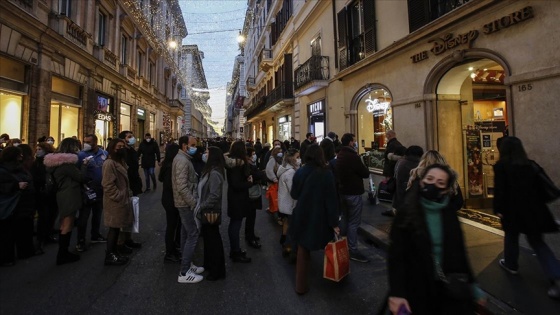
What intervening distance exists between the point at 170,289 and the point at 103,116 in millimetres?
14962

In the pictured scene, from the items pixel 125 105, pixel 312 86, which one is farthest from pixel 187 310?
pixel 125 105

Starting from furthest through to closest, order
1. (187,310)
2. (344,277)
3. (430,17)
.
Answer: (430,17) → (344,277) → (187,310)

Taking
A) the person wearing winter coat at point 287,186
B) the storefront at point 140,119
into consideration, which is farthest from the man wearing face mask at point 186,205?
the storefront at point 140,119

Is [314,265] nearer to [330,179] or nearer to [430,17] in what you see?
[330,179]

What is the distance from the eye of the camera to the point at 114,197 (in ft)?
13.9

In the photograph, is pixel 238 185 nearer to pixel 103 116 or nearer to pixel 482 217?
pixel 482 217

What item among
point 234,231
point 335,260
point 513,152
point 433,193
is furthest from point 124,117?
point 433,193

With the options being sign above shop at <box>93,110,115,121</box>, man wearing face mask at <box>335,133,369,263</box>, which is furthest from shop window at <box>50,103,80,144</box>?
man wearing face mask at <box>335,133,369,263</box>

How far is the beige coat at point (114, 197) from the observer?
422 cm

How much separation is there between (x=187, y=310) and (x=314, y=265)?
192cm

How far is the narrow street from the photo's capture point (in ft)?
10.4

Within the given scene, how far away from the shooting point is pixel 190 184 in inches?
159

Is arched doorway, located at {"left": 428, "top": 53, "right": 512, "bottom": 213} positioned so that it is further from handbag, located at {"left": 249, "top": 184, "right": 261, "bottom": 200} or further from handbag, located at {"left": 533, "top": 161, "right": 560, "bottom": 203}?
handbag, located at {"left": 249, "top": 184, "right": 261, "bottom": 200}

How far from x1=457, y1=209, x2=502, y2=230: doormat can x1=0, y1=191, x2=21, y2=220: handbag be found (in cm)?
A: 784
